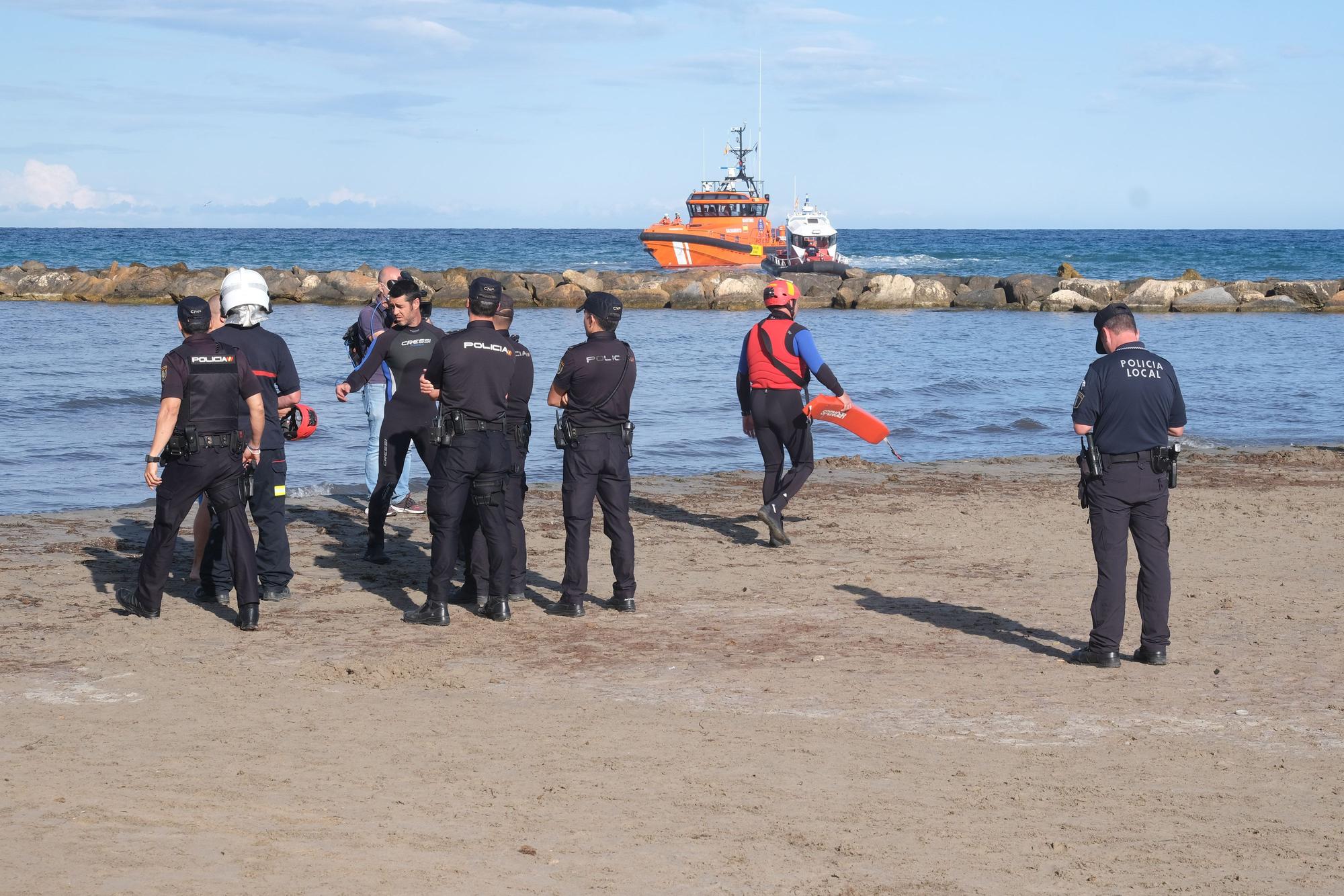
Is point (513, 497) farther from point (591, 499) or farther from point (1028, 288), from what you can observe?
point (1028, 288)

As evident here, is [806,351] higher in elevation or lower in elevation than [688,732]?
higher

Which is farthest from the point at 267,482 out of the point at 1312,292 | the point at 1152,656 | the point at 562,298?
the point at 1312,292

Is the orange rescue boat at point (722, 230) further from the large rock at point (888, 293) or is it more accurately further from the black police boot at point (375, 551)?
the black police boot at point (375, 551)

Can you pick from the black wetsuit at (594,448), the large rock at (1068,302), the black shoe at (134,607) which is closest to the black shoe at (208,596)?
the black shoe at (134,607)

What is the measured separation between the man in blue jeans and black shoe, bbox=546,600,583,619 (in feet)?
6.61

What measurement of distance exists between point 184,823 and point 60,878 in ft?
1.70

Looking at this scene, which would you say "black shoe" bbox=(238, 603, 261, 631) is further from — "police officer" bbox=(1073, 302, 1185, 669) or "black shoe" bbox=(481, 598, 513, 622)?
"police officer" bbox=(1073, 302, 1185, 669)

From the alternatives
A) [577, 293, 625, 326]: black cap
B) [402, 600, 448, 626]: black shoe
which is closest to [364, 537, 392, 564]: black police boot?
[402, 600, 448, 626]: black shoe

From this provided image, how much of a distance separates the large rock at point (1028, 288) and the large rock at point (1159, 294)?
251 cm

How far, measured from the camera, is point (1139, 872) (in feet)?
14.2

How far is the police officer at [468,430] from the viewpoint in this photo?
23.5ft

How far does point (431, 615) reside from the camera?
7.45 m

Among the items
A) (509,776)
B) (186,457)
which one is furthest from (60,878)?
(186,457)

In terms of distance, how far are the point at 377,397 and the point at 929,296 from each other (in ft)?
115
